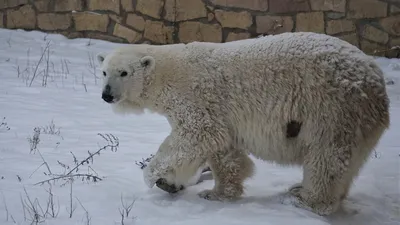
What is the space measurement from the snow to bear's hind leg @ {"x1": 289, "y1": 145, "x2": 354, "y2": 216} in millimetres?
95

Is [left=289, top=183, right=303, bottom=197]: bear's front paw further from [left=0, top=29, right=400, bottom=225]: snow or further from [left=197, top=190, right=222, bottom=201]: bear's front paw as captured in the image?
[left=197, top=190, right=222, bottom=201]: bear's front paw

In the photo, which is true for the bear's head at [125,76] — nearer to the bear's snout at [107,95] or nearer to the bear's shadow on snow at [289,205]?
the bear's snout at [107,95]

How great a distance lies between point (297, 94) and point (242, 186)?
0.89 metres

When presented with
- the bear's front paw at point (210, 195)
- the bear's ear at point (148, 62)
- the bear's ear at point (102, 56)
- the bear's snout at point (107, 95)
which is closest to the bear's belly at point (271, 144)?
the bear's front paw at point (210, 195)

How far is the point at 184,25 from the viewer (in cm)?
1050

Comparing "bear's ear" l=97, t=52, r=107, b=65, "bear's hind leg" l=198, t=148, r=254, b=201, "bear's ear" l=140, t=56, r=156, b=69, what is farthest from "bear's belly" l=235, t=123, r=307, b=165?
"bear's ear" l=97, t=52, r=107, b=65

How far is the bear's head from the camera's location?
464cm

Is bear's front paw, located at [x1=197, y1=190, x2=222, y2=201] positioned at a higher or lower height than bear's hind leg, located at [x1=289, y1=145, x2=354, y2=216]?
lower

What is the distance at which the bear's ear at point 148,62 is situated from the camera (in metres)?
4.66

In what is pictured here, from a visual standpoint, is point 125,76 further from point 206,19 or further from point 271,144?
point 206,19

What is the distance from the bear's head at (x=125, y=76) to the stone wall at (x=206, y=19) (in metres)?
5.62

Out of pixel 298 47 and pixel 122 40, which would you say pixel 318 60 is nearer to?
pixel 298 47

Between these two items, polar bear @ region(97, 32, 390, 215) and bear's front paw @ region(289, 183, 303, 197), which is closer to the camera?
polar bear @ region(97, 32, 390, 215)

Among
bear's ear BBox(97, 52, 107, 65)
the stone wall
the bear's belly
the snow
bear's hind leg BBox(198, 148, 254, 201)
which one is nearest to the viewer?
the snow
